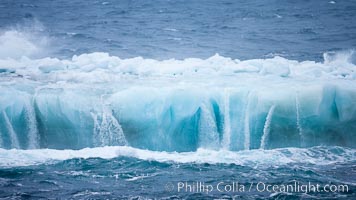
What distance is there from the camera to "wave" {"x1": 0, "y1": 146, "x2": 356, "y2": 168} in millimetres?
12195

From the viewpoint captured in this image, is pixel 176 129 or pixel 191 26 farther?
pixel 191 26

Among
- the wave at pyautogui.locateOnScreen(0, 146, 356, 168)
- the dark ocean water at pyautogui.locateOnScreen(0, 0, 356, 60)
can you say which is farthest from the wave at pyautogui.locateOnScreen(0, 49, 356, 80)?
the dark ocean water at pyautogui.locateOnScreen(0, 0, 356, 60)

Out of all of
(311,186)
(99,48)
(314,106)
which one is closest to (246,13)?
A: (99,48)

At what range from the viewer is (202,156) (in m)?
12.8

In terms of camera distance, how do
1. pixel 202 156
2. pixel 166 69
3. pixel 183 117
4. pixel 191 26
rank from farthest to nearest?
pixel 191 26 → pixel 166 69 → pixel 183 117 → pixel 202 156

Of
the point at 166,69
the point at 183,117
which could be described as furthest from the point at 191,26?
the point at 183,117

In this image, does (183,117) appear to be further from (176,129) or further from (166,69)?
(166,69)

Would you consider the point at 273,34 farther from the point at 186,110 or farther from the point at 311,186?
the point at 311,186

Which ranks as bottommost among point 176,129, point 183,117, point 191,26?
point 176,129

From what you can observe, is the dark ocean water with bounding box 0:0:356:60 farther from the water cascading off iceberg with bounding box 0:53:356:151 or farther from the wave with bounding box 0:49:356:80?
Result: the water cascading off iceberg with bounding box 0:53:356:151

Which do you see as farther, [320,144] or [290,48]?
[290,48]

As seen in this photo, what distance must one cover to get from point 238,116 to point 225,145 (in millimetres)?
952

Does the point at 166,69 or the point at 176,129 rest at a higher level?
the point at 166,69

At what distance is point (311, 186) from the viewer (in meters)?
10.8
